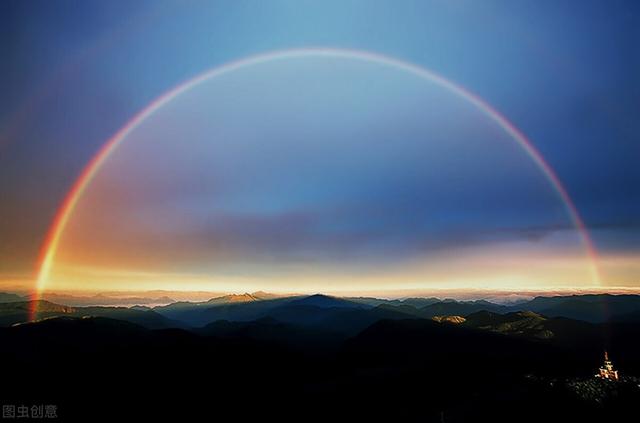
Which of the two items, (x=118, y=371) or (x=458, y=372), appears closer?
(x=458, y=372)

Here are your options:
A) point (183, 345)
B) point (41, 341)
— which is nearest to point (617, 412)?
point (183, 345)

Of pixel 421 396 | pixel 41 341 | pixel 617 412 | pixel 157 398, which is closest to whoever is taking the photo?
pixel 617 412

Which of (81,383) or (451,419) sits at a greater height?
(451,419)

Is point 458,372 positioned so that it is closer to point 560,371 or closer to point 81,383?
point 560,371

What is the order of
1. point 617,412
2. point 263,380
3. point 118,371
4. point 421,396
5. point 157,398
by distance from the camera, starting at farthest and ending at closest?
point 263,380 → point 118,371 → point 157,398 → point 421,396 → point 617,412

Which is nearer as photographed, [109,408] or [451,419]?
[451,419]

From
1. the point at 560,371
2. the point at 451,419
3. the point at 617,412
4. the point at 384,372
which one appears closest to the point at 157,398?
the point at 384,372

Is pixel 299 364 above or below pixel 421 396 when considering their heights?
below

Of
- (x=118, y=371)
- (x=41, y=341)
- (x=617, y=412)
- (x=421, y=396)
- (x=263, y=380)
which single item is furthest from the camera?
(x=41, y=341)

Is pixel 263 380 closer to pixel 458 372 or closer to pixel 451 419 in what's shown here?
pixel 458 372
